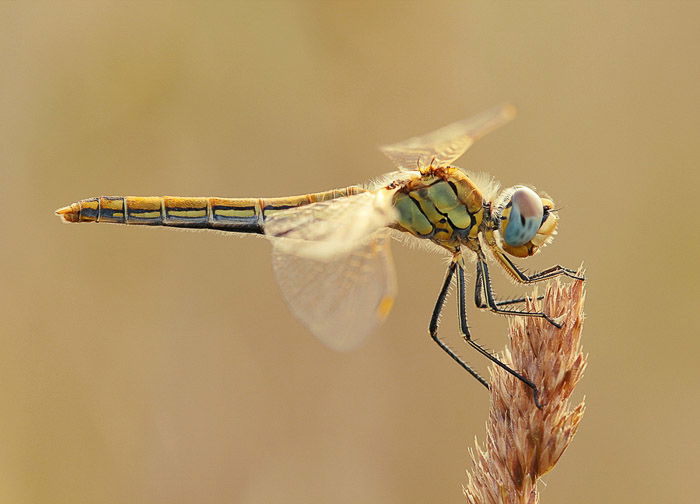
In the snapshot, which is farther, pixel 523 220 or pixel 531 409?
pixel 523 220

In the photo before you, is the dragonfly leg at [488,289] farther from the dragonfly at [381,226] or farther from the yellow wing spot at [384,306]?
the yellow wing spot at [384,306]

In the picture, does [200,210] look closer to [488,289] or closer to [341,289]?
[341,289]

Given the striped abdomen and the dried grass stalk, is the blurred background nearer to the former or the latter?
the striped abdomen

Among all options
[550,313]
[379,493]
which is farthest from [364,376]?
[550,313]

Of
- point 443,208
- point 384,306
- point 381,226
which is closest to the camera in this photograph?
point 384,306

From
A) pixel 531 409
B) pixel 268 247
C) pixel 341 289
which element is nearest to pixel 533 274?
pixel 341 289

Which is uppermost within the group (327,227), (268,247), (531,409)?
(268,247)

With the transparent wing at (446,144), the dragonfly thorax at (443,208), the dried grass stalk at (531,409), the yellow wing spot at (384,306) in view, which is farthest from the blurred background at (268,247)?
the dried grass stalk at (531,409)

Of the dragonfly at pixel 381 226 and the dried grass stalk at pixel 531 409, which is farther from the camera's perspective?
the dragonfly at pixel 381 226
